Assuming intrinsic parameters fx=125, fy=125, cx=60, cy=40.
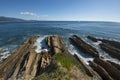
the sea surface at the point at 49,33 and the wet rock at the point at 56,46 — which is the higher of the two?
the wet rock at the point at 56,46

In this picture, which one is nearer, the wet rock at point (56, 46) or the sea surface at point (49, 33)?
the wet rock at point (56, 46)

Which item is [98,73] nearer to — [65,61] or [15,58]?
[65,61]

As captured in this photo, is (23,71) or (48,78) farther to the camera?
(23,71)

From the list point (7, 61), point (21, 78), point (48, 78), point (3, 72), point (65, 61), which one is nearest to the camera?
point (48, 78)

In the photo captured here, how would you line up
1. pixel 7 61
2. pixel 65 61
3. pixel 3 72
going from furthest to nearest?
1. pixel 7 61
2. pixel 3 72
3. pixel 65 61

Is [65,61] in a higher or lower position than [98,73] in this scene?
higher

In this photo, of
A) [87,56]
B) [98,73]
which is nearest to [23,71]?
[98,73]

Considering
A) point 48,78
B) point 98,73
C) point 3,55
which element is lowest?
point 3,55

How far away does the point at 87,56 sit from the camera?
28062 millimetres

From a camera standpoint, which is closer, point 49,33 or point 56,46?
point 56,46

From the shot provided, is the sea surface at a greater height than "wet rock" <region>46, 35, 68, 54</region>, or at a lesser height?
lesser

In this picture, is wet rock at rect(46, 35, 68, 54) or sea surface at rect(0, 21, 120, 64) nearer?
wet rock at rect(46, 35, 68, 54)

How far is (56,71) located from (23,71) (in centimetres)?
597

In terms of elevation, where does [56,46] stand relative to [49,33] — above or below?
above
